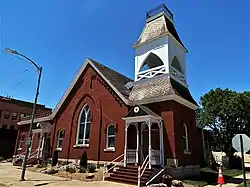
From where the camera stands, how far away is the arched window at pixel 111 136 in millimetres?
18372

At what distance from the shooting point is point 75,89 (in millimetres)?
22938

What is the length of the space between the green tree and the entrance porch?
17550mm

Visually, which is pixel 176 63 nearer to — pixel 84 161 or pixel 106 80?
pixel 106 80

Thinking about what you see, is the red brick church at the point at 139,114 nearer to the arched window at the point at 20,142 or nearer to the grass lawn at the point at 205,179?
the grass lawn at the point at 205,179

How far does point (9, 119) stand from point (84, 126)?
2596cm

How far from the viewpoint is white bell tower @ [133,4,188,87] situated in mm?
18922

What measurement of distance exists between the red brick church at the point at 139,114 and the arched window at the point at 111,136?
8 centimetres

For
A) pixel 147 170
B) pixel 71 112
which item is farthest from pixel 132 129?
pixel 71 112

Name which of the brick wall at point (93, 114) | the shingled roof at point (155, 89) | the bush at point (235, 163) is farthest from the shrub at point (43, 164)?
the bush at point (235, 163)

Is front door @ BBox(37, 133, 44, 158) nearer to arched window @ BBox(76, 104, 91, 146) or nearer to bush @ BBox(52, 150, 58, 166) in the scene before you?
bush @ BBox(52, 150, 58, 166)

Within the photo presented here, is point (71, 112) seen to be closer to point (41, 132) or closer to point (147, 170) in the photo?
point (41, 132)

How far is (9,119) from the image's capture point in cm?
4047

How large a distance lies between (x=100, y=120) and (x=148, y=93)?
4773 millimetres

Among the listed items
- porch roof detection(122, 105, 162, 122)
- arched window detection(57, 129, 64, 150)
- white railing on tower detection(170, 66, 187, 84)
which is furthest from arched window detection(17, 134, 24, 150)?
white railing on tower detection(170, 66, 187, 84)
